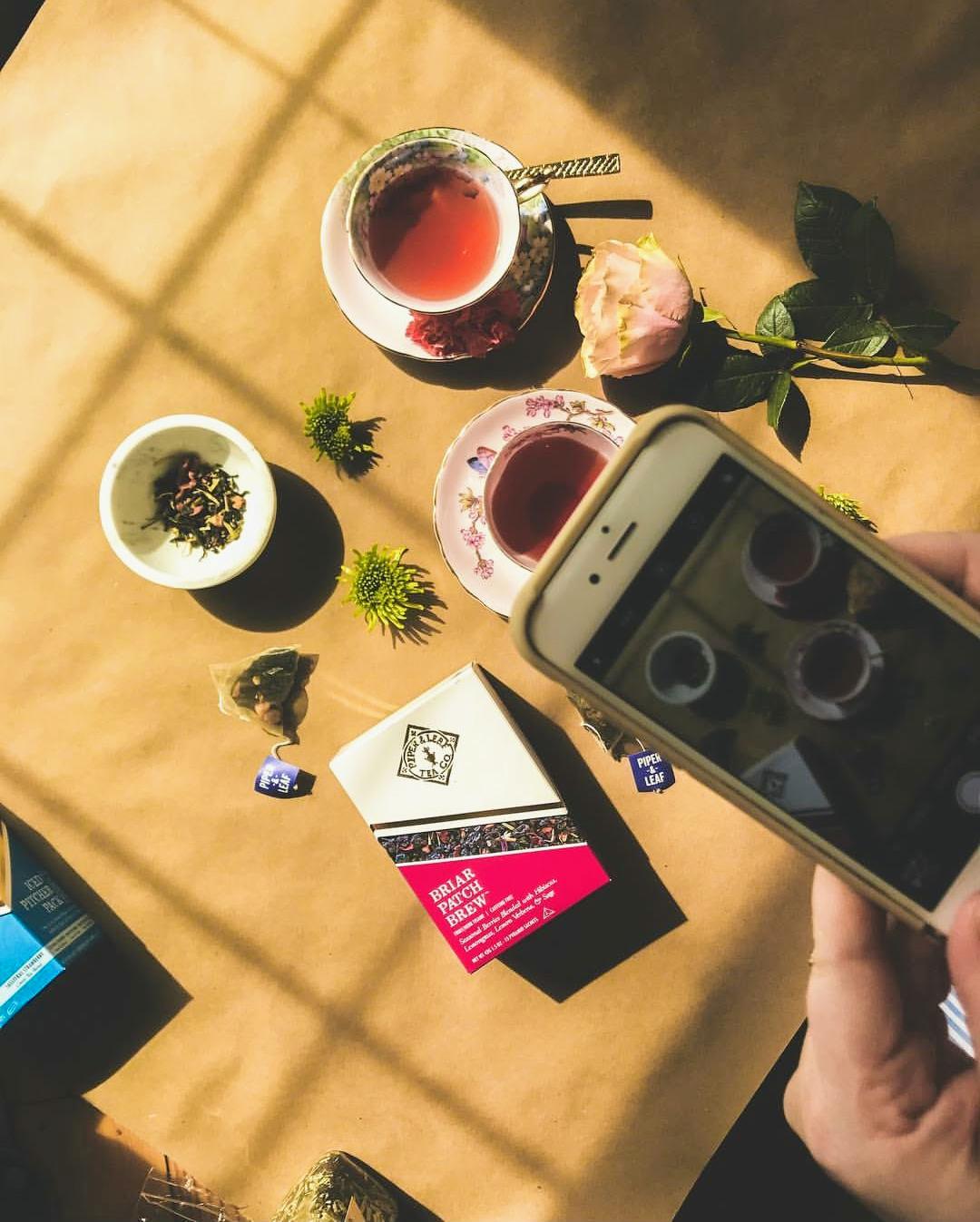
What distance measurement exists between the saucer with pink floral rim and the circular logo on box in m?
0.17

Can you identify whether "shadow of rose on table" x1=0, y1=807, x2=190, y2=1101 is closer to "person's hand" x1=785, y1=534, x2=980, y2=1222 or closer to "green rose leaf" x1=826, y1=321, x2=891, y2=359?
"person's hand" x1=785, y1=534, x2=980, y2=1222

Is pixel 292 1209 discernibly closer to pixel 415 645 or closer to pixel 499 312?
pixel 415 645

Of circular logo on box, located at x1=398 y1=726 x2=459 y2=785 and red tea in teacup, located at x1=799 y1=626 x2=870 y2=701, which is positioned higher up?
red tea in teacup, located at x1=799 y1=626 x2=870 y2=701

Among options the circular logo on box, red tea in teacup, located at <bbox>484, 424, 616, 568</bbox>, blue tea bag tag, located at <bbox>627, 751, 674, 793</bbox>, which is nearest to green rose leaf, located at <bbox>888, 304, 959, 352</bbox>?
red tea in teacup, located at <bbox>484, 424, 616, 568</bbox>

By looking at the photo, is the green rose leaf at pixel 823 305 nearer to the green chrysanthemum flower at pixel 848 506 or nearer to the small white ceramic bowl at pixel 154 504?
the green chrysanthemum flower at pixel 848 506

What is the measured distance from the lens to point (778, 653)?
2.61 ft

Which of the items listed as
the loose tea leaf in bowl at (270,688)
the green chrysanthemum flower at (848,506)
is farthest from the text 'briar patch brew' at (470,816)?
the green chrysanthemum flower at (848,506)

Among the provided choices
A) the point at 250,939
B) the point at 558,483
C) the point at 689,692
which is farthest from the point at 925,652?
the point at 250,939

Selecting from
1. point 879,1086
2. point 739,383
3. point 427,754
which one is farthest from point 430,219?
point 879,1086

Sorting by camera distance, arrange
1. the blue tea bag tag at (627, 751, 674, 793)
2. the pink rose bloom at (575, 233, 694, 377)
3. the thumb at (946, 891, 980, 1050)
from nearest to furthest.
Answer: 1. the thumb at (946, 891, 980, 1050)
2. the pink rose bloom at (575, 233, 694, 377)
3. the blue tea bag tag at (627, 751, 674, 793)

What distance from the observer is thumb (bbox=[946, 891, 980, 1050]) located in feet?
2.42

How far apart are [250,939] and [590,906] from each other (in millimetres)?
445

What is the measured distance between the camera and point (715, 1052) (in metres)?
1.14

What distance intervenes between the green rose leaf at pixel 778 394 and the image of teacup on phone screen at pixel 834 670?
15.1 inches
